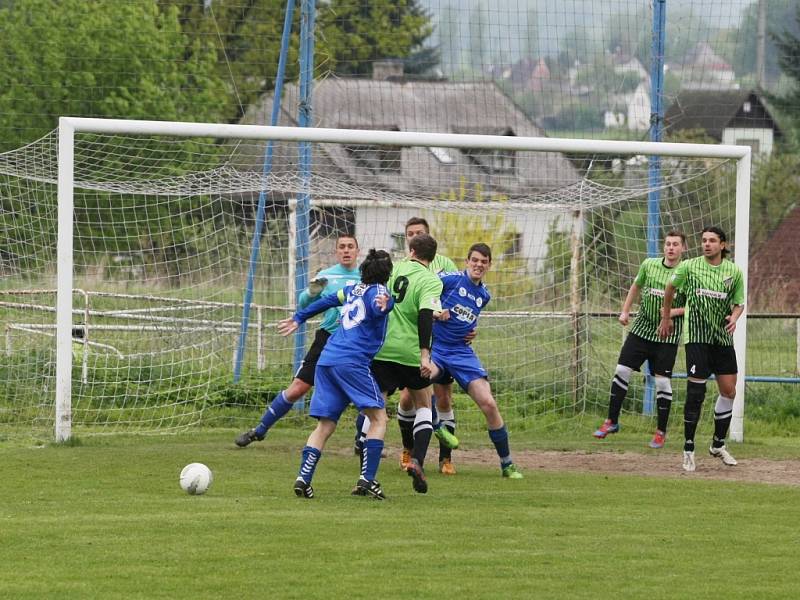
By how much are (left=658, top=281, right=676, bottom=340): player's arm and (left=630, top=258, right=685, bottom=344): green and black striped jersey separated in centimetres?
33

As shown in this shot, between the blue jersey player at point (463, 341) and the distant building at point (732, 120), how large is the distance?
1378 centimetres

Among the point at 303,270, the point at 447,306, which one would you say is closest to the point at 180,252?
the point at 303,270

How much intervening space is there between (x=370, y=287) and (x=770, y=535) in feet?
9.88

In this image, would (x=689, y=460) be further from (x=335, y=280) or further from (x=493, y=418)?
(x=335, y=280)

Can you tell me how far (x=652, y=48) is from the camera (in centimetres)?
1488

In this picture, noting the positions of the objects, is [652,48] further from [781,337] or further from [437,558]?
[437,558]

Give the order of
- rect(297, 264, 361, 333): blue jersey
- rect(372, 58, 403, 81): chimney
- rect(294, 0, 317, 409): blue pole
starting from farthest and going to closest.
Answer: rect(372, 58, 403, 81): chimney → rect(294, 0, 317, 409): blue pole → rect(297, 264, 361, 333): blue jersey

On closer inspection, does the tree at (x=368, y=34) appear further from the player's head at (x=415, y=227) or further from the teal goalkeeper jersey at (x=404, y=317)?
the teal goalkeeper jersey at (x=404, y=317)

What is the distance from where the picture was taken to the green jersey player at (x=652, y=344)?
11.9 metres

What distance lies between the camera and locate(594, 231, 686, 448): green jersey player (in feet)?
39.1

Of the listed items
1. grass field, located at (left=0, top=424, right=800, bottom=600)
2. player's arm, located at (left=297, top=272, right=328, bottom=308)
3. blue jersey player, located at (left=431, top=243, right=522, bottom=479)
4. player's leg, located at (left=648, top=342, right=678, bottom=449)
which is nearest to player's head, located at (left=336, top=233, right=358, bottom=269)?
blue jersey player, located at (left=431, top=243, right=522, bottom=479)

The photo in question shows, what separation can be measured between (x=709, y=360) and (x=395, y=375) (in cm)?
300

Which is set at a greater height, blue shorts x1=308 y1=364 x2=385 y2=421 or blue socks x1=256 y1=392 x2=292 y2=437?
blue shorts x1=308 y1=364 x2=385 y2=421

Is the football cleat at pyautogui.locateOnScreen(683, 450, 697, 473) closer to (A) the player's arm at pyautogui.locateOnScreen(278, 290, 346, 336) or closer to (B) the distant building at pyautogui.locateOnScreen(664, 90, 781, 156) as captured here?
(A) the player's arm at pyautogui.locateOnScreen(278, 290, 346, 336)
